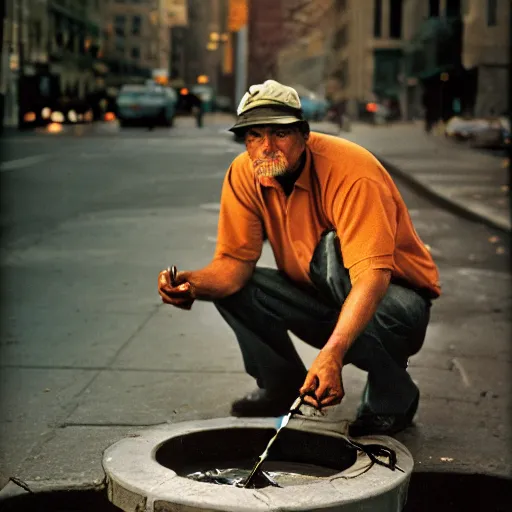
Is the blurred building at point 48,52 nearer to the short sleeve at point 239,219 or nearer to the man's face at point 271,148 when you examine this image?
the short sleeve at point 239,219

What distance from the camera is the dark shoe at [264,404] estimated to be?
5.13 meters

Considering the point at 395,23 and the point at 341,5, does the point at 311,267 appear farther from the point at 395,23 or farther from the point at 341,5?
the point at 341,5

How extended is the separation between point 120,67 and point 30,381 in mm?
120432

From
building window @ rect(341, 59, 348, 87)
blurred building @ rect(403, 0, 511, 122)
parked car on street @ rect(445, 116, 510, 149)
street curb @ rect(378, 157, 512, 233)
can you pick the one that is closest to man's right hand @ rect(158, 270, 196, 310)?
street curb @ rect(378, 157, 512, 233)

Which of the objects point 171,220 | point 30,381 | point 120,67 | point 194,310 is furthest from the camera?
point 120,67

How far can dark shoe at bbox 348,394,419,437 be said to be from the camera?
4.75 metres

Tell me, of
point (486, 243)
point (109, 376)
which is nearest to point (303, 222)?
point (109, 376)

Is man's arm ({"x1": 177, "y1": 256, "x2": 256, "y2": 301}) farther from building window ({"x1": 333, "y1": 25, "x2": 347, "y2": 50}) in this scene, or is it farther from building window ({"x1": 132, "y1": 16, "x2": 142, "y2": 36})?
building window ({"x1": 132, "y1": 16, "x2": 142, "y2": 36})

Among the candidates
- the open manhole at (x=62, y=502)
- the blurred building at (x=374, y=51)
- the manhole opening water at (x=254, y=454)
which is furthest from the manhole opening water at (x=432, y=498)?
the blurred building at (x=374, y=51)

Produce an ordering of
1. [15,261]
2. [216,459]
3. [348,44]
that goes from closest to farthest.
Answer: [216,459] < [15,261] < [348,44]

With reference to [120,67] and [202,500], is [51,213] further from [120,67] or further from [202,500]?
[120,67]

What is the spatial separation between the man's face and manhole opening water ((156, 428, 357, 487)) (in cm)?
94

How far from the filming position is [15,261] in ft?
34.3

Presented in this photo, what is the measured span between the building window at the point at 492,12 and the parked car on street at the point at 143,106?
1674 centimetres
